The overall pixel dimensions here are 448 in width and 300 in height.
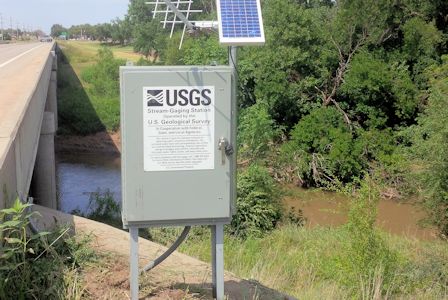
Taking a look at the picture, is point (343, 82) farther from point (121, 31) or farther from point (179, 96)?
point (121, 31)

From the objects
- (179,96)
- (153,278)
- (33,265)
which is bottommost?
(153,278)

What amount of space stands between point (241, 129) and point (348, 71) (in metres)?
8.23

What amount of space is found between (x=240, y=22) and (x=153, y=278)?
7.80ft

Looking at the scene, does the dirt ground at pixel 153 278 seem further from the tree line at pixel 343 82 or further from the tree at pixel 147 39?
the tree at pixel 147 39

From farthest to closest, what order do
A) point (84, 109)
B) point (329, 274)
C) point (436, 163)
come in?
point (84, 109) → point (436, 163) → point (329, 274)

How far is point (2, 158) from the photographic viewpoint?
244 inches

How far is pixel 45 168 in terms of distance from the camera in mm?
20188

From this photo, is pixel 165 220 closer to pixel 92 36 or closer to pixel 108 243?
pixel 108 243

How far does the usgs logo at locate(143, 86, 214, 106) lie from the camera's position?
4.33m

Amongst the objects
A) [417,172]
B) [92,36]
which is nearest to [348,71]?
[417,172]

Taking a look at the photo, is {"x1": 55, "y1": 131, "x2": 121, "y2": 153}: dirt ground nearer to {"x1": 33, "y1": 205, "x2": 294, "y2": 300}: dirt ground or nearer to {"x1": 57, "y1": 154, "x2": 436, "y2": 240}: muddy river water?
{"x1": 57, "y1": 154, "x2": 436, "y2": 240}: muddy river water

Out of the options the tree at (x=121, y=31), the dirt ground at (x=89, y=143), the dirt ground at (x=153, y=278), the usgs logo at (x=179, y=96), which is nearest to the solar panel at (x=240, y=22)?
the usgs logo at (x=179, y=96)

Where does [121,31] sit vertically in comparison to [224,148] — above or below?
above

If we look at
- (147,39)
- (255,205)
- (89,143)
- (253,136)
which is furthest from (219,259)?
(147,39)
